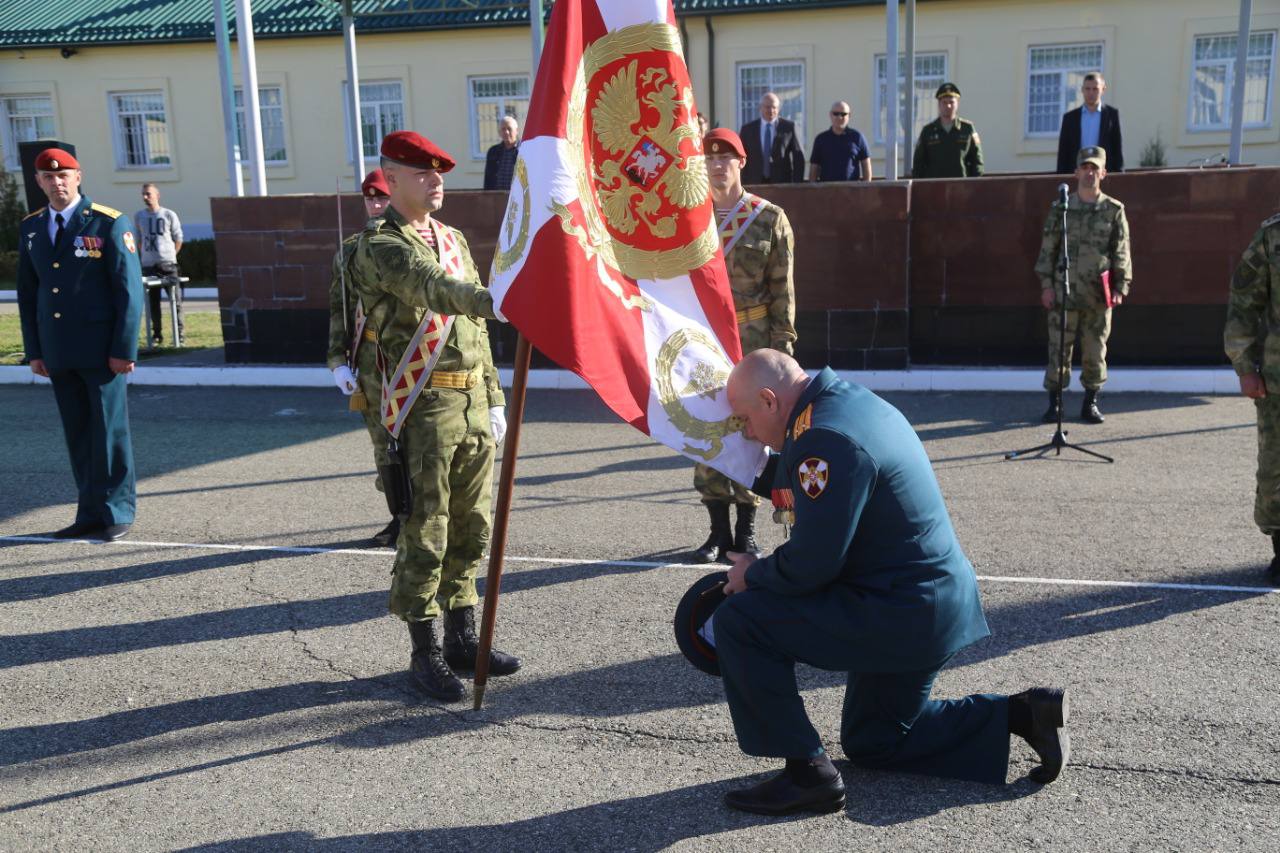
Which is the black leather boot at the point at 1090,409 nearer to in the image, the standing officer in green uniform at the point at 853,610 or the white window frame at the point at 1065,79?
the standing officer in green uniform at the point at 853,610

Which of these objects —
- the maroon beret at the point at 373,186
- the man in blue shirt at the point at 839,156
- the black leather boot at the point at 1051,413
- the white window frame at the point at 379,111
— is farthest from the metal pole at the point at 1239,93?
the white window frame at the point at 379,111

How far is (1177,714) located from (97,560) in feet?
18.1

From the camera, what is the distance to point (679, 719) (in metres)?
4.29

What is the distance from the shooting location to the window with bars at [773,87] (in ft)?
78.9

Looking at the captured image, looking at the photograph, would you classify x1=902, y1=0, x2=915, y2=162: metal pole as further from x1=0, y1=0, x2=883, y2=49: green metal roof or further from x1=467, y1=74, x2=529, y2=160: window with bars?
x1=467, y1=74, x2=529, y2=160: window with bars

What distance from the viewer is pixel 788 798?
140 inches

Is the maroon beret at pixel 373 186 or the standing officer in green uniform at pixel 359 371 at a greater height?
the maroon beret at pixel 373 186

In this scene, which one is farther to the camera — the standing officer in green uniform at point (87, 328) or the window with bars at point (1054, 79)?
the window with bars at point (1054, 79)

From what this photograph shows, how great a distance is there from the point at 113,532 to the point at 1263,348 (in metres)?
6.48

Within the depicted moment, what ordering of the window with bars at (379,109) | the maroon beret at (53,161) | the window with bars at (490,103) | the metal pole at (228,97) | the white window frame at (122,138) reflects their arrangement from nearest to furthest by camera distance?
the maroon beret at (53,161) → the metal pole at (228,97) → the window with bars at (490,103) → the window with bars at (379,109) → the white window frame at (122,138)

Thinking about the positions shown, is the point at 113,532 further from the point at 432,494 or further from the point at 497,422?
the point at 432,494

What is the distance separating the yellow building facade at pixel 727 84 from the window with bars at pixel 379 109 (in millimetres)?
38

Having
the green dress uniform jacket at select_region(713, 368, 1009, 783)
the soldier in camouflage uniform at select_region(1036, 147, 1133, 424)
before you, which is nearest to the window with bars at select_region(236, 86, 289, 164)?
the soldier in camouflage uniform at select_region(1036, 147, 1133, 424)

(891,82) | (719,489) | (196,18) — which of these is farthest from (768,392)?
(196,18)
